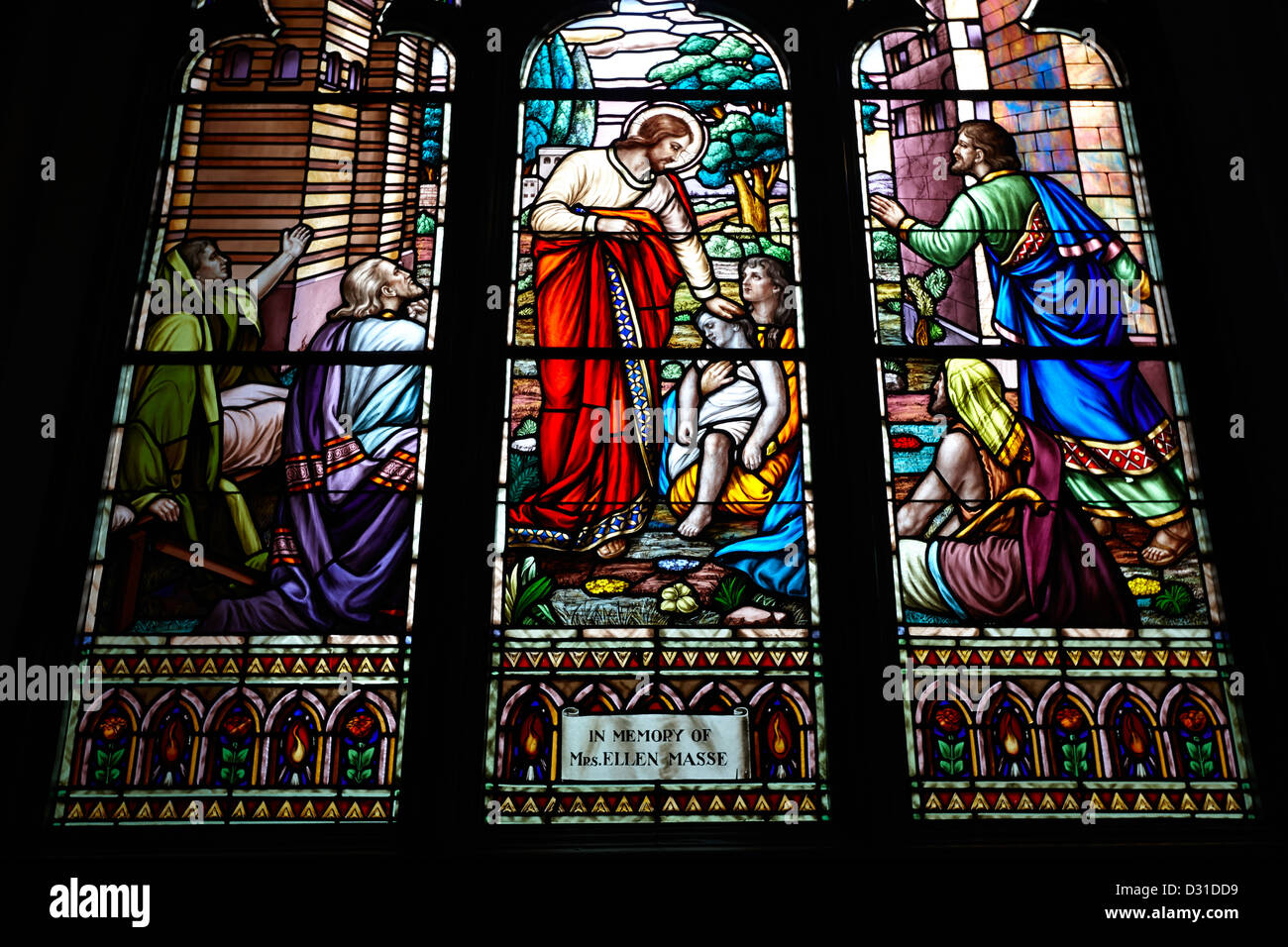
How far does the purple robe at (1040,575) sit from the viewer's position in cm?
418

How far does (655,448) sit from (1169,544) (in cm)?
161

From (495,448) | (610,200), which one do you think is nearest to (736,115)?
(610,200)

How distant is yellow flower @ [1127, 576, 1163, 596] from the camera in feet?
13.9

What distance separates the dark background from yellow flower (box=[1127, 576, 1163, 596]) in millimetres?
231

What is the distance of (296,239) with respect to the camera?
474 centimetres

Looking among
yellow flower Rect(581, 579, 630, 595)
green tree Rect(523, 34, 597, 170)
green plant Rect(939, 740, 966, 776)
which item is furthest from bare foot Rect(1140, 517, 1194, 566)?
green tree Rect(523, 34, 597, 170)

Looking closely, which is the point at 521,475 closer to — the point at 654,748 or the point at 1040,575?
the point at 654,748

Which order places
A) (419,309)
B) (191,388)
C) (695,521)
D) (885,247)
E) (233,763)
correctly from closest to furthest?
(233,763) < (695,521) < (191,388) < (419,309) < (885,247)

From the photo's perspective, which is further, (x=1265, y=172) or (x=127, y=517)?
(x=1265, y=172)
